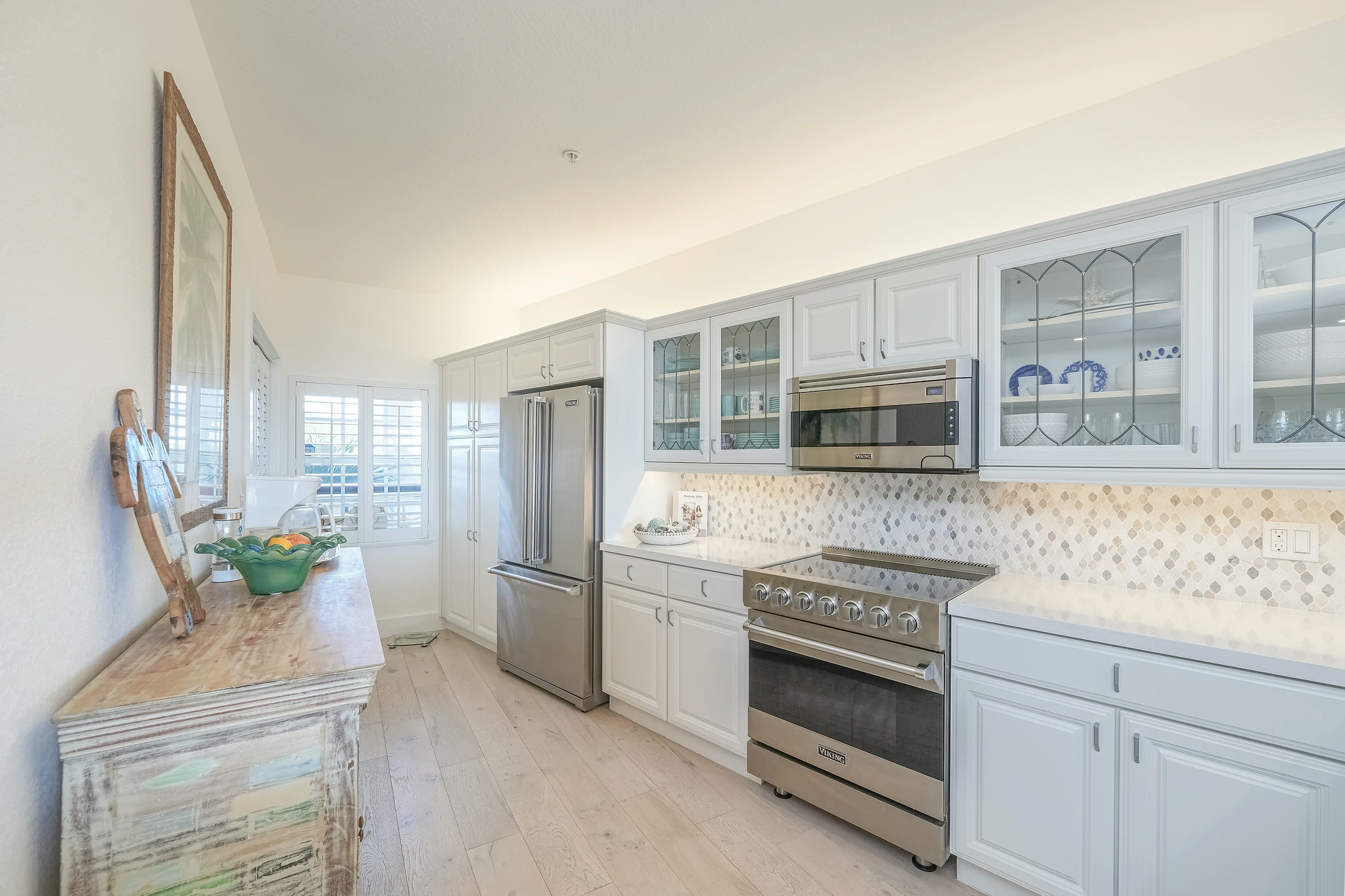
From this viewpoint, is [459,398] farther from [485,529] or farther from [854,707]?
[854,707]

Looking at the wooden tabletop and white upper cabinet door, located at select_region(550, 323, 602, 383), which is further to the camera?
white upper cabinet door, located at select_region(550, 323, 602, 383)

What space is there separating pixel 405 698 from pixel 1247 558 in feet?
13.0

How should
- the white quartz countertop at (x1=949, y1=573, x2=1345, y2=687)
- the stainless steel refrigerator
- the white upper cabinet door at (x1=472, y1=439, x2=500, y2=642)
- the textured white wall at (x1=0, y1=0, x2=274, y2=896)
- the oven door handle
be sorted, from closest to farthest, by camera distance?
1. the textured white wall at (x1=0, y1=0, x2=274, y2=896)
2. the white quartz countertop at (x1=949, y1=573, x2=1345, y2=687)
3. the oven door handle
4. the stainless steel refrigerator
5. the white upper cabinet door at (x1=472, y1=439, x2=500, y2=642)

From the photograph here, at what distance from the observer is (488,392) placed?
4.41 meters

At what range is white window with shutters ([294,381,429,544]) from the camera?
15.0ft

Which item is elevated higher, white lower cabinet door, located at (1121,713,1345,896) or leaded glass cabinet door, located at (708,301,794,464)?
leaded glass cabinet door, located at (708,301,794,464)

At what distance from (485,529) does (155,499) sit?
340 cm

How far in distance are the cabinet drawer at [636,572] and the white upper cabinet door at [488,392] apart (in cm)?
142

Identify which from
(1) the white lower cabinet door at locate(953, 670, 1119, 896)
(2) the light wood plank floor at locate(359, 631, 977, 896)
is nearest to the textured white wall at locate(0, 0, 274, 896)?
(2) the light wood plank floor at locate(359, 631, 977, 896)

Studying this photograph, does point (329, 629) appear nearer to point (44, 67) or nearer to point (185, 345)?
point (185, 345)

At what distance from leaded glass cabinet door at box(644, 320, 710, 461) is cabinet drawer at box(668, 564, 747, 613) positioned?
63 centimetres

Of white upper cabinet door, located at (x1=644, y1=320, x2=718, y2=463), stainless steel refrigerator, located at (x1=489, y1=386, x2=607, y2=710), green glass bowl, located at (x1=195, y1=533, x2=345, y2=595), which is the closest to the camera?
green glass bowl, located at (x1=195, y1=533, x2=345, y2=595)

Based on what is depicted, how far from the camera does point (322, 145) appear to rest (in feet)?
8.40

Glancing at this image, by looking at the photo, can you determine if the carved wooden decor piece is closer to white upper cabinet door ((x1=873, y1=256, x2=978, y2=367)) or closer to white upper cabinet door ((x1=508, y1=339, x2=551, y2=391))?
white upper cabinet door ((x1=873, y1=256, x2=978, y2=367))
